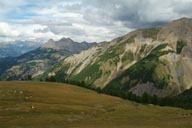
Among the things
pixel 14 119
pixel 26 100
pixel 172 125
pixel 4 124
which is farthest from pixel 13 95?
pixel 172 125

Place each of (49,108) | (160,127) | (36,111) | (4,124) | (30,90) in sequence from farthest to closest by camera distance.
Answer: (30,90), (49,108), (36,111), (4,124), (160,127)

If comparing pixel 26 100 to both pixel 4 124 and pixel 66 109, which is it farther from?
pixel 4 124

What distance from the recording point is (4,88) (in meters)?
162

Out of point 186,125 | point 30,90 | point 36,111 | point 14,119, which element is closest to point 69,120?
point 14,119

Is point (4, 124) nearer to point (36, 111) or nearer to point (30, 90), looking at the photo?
point (36, 111)

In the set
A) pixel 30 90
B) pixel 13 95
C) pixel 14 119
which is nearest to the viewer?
pixel 14 119

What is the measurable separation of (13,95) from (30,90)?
18.4 m

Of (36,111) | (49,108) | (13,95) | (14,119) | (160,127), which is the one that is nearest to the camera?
(160,127)

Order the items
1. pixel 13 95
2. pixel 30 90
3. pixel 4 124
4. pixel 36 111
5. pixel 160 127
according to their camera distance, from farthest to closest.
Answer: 1. pixel 30 90
2. pixel 13 95
3. pixel 36 111
4. pixel 4 124
5. pixel 160 127

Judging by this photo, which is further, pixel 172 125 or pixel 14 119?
pixel 14 119

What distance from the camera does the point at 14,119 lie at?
85.8m

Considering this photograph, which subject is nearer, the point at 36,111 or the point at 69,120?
the point at 69,120

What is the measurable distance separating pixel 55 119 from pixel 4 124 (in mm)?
15016

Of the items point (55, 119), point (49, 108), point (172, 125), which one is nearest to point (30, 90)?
point (49, 108)
